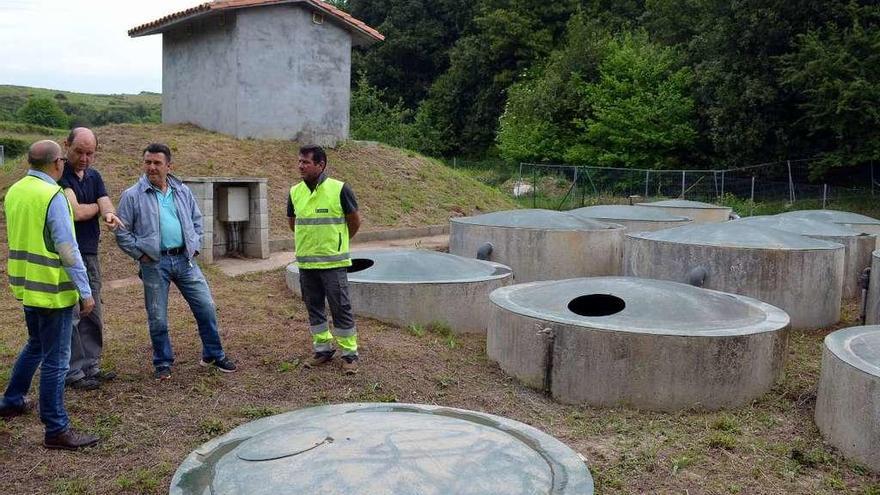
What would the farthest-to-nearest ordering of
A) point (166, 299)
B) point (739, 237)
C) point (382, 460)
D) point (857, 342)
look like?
point (739, 237) < point (857, 342) < point (166, 299) < point (382, 460)

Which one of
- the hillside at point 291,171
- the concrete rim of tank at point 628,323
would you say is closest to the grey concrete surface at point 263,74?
the hillside at point 291,171

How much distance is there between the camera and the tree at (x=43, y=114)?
51.5m

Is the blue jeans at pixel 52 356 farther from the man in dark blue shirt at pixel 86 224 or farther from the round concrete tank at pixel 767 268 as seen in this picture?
the round concrete tank at pixel 767 268

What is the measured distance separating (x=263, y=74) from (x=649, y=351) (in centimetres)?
1320

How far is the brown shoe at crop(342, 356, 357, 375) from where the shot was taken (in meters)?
5.98

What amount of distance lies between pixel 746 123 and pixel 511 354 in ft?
78.4

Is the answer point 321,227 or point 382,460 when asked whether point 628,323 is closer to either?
point 321,227

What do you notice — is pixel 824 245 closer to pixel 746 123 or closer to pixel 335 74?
pixel 335 74

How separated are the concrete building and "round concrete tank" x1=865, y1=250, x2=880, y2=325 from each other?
1222 centimetres

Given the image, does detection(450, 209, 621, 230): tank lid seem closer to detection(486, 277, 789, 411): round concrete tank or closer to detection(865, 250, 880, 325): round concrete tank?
detection(865, 250, 880, 325): round concrete tank

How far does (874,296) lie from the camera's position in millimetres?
9086

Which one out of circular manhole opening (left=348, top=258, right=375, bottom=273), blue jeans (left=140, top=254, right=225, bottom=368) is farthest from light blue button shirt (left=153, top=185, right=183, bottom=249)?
circular manhole opening (left=348, top=258, right=375, bottom=273)

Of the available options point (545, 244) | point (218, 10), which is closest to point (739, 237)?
point (545, 244)

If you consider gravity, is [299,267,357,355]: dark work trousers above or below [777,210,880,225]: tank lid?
below
